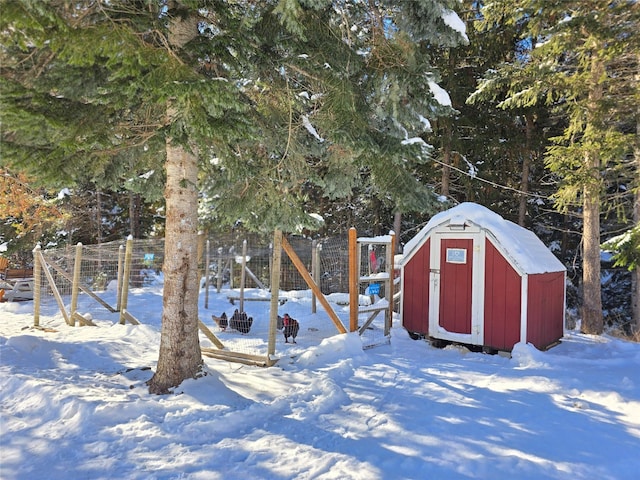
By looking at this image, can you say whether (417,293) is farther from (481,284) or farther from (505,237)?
(505,237)

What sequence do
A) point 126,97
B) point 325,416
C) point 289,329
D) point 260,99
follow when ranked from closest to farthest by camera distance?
1. point 126,97
2. point 325,416
3. point 260,99
4. point 289,329

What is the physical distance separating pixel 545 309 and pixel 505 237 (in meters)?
1.69

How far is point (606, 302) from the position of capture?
Result: 15.1 metres

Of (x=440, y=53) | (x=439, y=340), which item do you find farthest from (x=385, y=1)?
(x=440, y=53)

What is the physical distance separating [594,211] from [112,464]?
10000 millimetres

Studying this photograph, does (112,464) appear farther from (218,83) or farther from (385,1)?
(385,1)

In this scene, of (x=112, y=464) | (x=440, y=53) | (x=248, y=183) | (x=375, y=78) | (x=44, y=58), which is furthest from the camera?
(x=440, y=53)

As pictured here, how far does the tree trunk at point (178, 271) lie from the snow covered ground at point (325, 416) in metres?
0.31

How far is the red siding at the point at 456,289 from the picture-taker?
7.60m

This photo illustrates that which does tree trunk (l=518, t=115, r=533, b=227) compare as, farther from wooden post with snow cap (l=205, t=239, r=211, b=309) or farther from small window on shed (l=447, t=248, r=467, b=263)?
wooden post with snow cap (l=205, t=239, r=211, b=309)

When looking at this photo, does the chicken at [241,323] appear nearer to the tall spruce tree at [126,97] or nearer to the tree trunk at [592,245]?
the tall spruce tree at [126,97]

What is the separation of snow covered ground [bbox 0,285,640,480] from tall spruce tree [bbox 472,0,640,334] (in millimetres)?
3441

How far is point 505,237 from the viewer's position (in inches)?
286

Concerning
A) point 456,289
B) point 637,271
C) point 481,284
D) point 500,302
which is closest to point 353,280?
point 456,289
